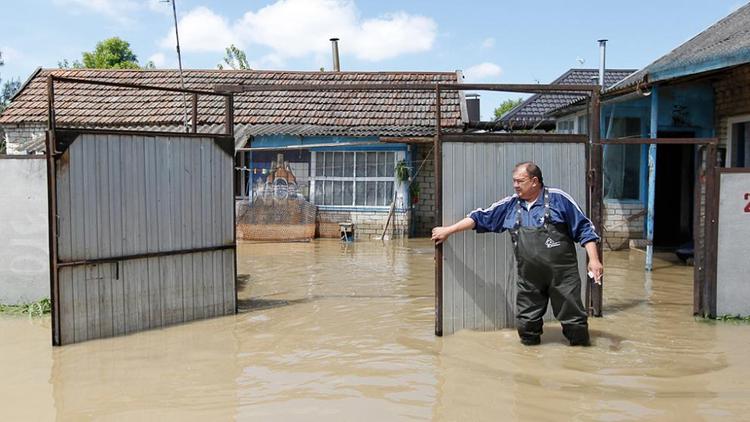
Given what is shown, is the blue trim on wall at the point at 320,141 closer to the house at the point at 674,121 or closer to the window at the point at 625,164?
the house at the point at 674,121

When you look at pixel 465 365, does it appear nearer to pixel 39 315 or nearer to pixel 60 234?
pixel 60 234

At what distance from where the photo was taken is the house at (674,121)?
34.8 feet

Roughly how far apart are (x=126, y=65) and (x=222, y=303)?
31.5 meters

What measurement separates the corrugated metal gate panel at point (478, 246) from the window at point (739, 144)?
6.08 metres

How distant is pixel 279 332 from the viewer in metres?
7.01

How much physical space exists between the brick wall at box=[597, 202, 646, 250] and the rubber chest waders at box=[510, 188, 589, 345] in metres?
7.69

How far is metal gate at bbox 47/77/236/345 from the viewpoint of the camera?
6.41m

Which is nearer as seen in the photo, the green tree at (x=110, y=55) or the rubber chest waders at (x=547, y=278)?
the rubber chest waders at (x=547, y=278)

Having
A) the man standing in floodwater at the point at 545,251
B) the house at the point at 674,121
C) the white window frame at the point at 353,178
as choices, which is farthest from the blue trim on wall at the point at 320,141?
the man standing in floodwater at the point at 545,251

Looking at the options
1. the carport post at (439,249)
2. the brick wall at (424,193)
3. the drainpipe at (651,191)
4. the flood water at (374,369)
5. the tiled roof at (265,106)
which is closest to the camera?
the flood water at (374,369)

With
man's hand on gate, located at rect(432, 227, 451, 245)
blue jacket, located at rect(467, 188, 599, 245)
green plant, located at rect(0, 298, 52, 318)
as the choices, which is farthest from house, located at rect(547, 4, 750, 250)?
green plant, located at rect(0, 298, 52, 318)

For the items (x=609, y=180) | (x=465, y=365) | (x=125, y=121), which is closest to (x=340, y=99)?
(x=125, y=121)

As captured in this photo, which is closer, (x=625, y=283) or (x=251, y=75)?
(x=625, y=283)

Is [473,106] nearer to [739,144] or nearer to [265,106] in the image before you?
[265,106]
